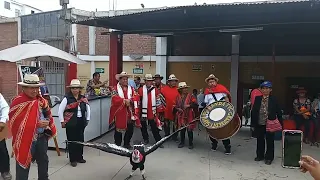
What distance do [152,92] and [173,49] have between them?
18.2ft

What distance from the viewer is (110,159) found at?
20.9 ft

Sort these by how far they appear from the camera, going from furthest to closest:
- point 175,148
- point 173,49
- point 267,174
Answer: point 173,49
point 175,148
point 267,174

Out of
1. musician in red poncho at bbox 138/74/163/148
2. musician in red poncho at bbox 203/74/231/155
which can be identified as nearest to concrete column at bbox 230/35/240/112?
musician in red poncho at bbox 203/74/231/155

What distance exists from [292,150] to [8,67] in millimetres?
13407

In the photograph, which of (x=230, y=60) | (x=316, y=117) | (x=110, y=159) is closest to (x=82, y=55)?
(x=230, y=60)

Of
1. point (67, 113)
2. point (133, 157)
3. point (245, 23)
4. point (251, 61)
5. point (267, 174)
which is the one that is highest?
point (245, 23)

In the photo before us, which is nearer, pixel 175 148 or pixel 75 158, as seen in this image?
pixel 75 158

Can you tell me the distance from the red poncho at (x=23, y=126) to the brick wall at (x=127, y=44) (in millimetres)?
9246

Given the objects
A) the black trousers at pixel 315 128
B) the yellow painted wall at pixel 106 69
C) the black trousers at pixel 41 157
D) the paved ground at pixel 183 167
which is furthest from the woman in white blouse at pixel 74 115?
the yellow painted wall at pixel 106 69

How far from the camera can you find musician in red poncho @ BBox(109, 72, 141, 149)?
6.76 m

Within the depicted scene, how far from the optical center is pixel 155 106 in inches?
286

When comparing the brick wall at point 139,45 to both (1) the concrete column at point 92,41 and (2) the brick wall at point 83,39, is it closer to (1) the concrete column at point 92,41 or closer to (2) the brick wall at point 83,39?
(1) the concrete column at point 92,41

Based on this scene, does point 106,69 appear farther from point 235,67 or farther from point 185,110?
point 185,110

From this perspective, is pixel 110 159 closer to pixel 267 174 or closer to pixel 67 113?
pixel 67 113
